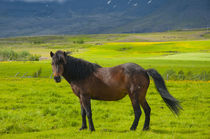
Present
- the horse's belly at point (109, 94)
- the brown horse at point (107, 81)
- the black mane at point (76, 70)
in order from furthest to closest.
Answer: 1. the black mane at point (76, 70)
2. the horse's belly at point (109, 94)
3. the brown horse at point (107, 81)

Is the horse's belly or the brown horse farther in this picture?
the horse's belly

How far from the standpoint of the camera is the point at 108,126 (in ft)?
41.7

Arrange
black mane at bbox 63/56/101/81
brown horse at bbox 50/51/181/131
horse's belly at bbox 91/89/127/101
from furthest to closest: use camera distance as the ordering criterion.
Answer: black mane at bbox 63/56/101/81 → horse's belly at bbox 91/89/127/101 → brown horse at bbox 50/51/181/131

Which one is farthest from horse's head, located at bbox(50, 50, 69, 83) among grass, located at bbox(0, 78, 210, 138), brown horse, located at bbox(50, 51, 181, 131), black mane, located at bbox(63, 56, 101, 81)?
grass, located at bbox(0, 78, 210, 138)

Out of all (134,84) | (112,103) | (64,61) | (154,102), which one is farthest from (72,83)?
(154,102)

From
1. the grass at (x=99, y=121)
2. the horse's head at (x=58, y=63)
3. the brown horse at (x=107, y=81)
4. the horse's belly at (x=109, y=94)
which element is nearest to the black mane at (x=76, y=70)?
the brown horse at (x=107, y=81)

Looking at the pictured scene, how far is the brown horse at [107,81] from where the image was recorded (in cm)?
1090

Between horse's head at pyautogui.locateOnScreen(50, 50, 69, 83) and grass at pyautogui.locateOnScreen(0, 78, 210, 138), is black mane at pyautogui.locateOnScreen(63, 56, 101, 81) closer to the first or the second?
horse's head at pyautogui.locateOnScreen(50, 50, 69, 83)

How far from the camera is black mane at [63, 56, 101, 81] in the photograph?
37.6 feet

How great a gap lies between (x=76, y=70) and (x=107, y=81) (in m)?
1.34

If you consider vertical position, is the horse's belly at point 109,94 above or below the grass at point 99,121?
above

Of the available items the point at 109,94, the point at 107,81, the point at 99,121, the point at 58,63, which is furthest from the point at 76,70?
the point at 99,121

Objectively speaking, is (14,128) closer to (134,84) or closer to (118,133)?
(118,133)

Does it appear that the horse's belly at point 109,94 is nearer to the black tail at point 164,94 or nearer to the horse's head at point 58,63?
the black tail at point 164,94
